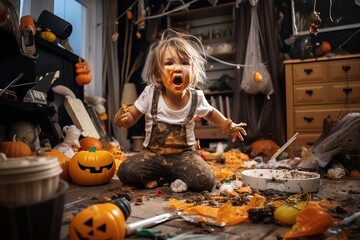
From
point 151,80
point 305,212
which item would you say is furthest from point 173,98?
point 305,212

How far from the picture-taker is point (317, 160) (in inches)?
77.8

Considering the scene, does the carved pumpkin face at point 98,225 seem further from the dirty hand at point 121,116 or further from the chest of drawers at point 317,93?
the chest of drawers at point 317,93

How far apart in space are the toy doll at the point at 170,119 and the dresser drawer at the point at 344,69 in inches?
75.0

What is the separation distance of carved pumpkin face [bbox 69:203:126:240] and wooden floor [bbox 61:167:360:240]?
89 millimetres

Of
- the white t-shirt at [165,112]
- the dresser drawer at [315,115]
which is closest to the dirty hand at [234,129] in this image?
the white t-shirt at [165,112]

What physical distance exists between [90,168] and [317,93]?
2428 mm

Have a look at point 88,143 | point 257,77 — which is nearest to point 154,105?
point 88,143

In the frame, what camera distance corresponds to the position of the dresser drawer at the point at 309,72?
116 inches

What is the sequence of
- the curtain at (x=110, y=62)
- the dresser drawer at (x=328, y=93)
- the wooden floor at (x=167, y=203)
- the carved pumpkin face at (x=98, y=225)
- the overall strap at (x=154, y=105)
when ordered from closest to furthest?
the carved pumpkin face at (x=98, y=225) < the wooden floor at (x=167, y=203) < the overall strap at (x=154, y=105) < the dresser drawer at (x=328, y=93) < the curtain at (x=110, y=62)

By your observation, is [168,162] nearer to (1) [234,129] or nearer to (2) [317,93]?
(1) [234,129]

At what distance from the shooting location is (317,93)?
2955mm

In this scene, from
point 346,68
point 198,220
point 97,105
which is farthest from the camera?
point 97,105

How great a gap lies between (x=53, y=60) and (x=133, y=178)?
68.3 inches

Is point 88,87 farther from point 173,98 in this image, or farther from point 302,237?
point 302,237
